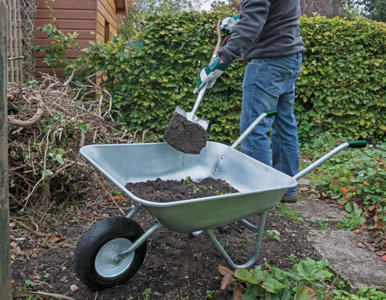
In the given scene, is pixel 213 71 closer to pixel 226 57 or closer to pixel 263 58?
pixel 226 57

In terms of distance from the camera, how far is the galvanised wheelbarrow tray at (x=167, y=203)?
4.70 ft

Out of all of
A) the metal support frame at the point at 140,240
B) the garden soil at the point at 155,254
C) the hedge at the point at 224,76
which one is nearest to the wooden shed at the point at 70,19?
the hedge at the point at 224,76

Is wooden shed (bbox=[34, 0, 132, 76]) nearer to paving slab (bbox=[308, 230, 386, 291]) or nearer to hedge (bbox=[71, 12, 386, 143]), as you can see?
hedge (bbox=[71, 12, 386, 143])

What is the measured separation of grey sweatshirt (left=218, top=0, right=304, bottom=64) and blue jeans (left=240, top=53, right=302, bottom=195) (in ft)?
0.24

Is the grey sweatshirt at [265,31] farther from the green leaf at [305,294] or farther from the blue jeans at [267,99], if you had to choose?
the green leaf at [305,294]

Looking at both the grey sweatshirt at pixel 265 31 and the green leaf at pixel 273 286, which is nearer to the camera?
the green leaf at pixel 273 286

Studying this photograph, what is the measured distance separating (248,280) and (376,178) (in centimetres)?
200

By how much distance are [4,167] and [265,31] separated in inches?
79.0

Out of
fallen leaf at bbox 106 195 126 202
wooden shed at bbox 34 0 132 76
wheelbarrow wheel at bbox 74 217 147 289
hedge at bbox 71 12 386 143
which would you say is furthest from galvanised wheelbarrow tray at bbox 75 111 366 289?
wooden shed at bbox 34 0 132 76

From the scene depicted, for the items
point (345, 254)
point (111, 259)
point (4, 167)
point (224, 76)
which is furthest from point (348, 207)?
point (4, 167)

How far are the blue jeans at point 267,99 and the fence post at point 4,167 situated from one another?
5.72 ft

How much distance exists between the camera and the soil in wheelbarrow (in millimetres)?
1834

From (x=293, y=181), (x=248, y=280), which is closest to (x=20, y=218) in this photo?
(x=248, y=280)

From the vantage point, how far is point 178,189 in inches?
78.7
